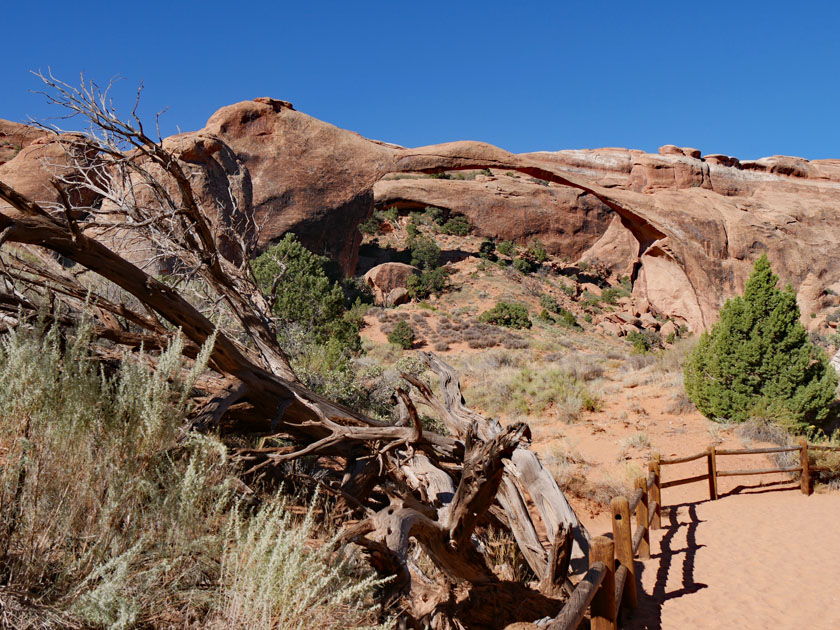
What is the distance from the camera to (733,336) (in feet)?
33.9

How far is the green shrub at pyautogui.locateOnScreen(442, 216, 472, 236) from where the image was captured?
1389 inches

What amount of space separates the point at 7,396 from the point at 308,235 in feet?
73.7

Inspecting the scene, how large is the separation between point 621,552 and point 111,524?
4233mm

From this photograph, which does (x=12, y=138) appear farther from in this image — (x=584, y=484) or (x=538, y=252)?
Result: (x=584, y=484)

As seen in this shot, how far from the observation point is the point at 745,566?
5.79m

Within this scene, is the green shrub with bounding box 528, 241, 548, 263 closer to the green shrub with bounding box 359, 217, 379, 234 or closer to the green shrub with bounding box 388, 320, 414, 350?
the green shrub with bounding box 359, 217, 379, 234

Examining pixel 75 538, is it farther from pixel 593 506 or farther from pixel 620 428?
pixel 620 428

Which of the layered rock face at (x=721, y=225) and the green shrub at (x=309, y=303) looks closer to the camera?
the green shrub at (x=309, y=303)

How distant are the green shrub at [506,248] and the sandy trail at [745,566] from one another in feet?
88.5

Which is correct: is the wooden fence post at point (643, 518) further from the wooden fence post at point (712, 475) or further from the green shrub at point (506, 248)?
the green shrub at point (506, 248)

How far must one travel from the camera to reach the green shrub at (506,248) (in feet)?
113

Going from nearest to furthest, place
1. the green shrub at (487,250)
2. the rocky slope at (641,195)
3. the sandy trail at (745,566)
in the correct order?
1. the sandy trail at (745,566)
2. the rocky slope at (641,195)
3. the green shrub at (487,250)

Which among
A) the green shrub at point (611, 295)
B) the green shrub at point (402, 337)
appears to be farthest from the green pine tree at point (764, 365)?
the green shrub at point (611, 295)

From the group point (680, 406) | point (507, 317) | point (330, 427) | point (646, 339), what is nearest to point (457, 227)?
point (507, 317)
